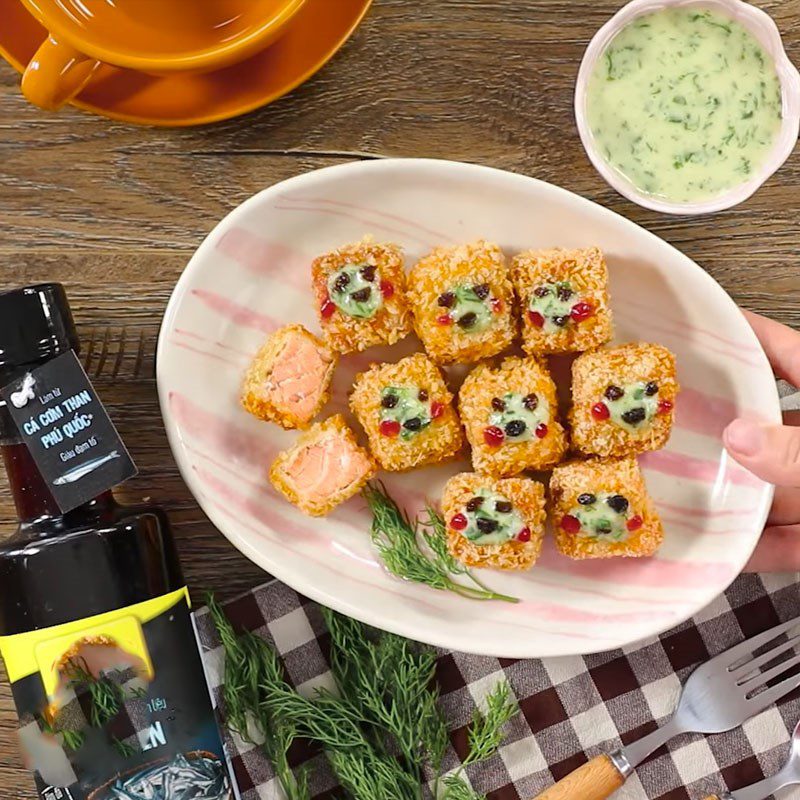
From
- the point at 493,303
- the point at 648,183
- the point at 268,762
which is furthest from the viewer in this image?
the point at 268,762

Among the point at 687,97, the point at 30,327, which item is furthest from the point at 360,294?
the point at 687,97

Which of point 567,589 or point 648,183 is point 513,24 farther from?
point 567,589

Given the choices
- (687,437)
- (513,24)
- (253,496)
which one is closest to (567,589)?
(687,437)

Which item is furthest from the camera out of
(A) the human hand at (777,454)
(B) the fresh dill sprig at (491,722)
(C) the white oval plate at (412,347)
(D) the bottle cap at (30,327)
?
(B) the fresh dill sprig at (491,722)

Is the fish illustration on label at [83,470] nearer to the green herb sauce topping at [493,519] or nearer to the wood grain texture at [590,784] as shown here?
the green herb sauce topping at [493,519]

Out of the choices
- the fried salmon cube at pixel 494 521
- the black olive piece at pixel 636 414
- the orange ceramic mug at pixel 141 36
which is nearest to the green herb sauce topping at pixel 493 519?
the fried salmon cube at pixel 494 521
